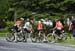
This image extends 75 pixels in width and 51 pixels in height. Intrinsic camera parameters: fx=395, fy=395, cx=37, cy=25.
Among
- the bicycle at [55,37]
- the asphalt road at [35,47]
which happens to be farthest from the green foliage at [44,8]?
the asphalt road at [35,47]

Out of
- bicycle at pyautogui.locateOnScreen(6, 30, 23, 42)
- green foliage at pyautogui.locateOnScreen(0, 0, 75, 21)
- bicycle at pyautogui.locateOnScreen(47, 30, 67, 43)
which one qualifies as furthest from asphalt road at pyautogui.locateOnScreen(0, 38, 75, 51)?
green foliage at pyautogui.locateOnScreen(0, 0, 75, 21)

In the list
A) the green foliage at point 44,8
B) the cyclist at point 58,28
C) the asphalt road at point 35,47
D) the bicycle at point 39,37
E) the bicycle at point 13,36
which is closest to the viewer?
the asphalt road at point 35,47

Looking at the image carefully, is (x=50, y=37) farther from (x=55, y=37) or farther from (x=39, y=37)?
(x=39, y=37)

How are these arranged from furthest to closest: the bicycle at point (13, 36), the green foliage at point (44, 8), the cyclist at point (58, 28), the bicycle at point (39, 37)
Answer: the green foliage at point (44, 8)
the bicycle at point (13, 36)
the bicycle at point (39, 37)
the cyclist at point (58, 28)

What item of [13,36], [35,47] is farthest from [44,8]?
[35,47]

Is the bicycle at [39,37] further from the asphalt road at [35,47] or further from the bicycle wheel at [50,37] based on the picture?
the asphalt road at [35,47]

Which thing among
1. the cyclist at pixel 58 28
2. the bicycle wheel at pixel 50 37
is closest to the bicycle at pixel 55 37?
the bicycle wheel at pixel 50 37

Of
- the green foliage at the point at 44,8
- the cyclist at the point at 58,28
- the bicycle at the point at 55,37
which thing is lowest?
the bicycle at the point at 55,37

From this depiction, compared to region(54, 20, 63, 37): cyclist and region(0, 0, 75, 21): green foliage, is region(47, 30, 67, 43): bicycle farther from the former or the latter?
region(0, 0, 75, 21): green foliage

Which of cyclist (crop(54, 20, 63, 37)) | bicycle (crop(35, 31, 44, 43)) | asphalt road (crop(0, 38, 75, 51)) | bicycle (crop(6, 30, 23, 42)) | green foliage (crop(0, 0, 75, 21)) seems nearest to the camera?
asphalt road (crop(0, 38, 75, 51))

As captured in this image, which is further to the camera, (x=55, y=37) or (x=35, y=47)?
(x=55, y=37)

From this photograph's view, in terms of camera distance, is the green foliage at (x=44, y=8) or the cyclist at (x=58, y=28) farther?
the green foliage at (x=44, y=8)

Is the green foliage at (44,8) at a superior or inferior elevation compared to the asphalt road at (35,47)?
superior

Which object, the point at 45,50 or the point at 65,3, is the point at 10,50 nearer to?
the point at 45,50
